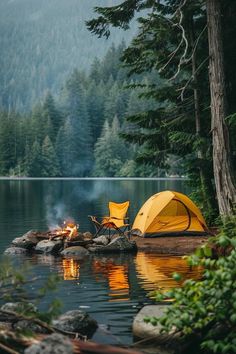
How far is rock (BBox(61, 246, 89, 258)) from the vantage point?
2011cm

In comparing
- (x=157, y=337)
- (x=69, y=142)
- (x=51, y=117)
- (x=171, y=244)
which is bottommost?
(x=157, y=337)

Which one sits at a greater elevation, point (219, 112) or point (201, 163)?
point (219, 112)

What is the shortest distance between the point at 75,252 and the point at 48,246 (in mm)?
1174

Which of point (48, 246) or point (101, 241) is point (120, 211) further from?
point (48, 246)

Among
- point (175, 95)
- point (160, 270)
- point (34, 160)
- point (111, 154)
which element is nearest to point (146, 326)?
point (160, 270)

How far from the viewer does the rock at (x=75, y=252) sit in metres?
20.1

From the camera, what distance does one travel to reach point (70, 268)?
1723cm

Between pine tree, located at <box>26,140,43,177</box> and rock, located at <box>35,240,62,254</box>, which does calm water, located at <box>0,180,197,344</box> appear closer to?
rock, located at <box>35,240,62,254</box>

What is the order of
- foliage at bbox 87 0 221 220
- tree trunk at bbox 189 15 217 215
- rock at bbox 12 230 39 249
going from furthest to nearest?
tree trunk at bbox 189 15 217 215 < foliage at bbox 87 0 221 220 < rock at bbox 12 230 39 249

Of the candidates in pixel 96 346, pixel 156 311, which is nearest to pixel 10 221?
pixel 156 311

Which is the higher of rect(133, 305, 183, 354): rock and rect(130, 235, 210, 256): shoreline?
rect(130, 235, 210, 256): shoreline

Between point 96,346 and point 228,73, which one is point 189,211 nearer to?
point 228,73

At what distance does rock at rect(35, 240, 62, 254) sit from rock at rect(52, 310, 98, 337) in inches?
417

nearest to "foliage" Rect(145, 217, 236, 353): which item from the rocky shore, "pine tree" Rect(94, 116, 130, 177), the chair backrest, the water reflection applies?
the water reflection
